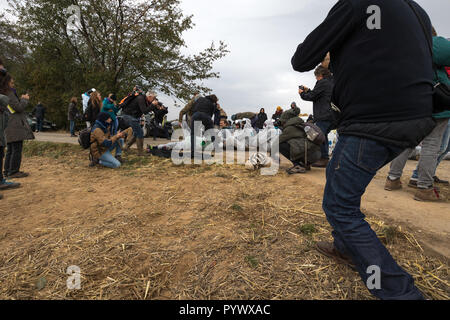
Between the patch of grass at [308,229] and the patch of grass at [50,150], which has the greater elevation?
the patch of grass at [50,150]

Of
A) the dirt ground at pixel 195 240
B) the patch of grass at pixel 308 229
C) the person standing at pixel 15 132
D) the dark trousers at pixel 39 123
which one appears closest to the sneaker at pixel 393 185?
the dirt ground at pixel 195 240

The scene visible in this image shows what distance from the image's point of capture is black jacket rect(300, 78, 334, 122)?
462 centimetres

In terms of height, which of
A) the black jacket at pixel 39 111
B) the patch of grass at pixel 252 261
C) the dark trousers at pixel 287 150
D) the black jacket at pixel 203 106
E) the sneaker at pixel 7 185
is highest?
the black jacket at pixel 39 111

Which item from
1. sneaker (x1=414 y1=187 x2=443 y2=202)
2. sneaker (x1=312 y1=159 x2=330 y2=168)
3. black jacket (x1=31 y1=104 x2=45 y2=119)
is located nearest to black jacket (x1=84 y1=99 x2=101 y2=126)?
sneaker (x1=312 y1=159 x2=330 y2=168)

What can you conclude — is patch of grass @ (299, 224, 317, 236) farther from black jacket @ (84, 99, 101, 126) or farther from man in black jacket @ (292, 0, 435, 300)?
black jacket @ (84, 99, 101, 126)

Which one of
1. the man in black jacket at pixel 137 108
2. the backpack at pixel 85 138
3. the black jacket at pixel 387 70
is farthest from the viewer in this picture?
the man in black jacket at pixel 137 108

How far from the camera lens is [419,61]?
53.6 inches

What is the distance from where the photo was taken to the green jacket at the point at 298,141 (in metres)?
4.60

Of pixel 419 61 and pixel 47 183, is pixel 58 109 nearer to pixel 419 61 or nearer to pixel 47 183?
pixel 47 183

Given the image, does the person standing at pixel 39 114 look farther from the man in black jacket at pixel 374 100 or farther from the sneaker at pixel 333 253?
the sneaker at pixel 333 253

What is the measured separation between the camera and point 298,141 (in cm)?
463

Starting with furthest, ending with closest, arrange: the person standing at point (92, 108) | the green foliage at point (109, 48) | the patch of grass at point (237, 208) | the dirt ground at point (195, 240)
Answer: the green foliage at point (109, 48)
the person standing at point (92, 108)
the patch of grass at point (237, 208)
the dirt ground at point (195, 240)

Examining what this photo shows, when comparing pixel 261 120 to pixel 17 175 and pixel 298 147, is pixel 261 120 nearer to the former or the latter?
pixel 298 147

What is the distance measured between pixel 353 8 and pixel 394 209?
8.35 feet
